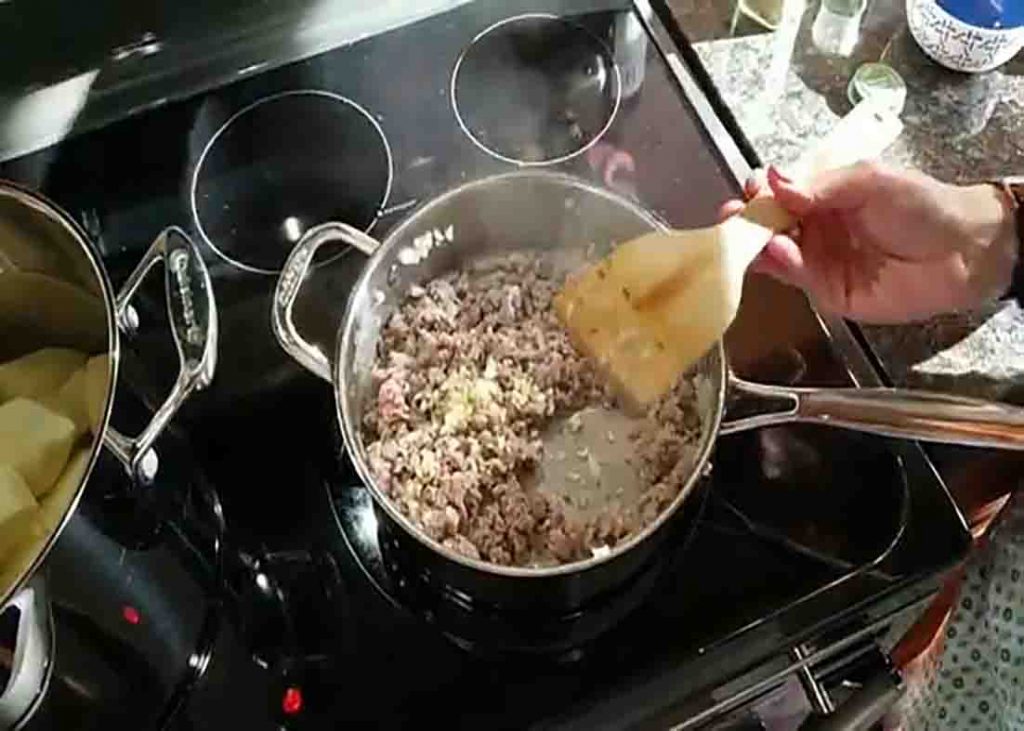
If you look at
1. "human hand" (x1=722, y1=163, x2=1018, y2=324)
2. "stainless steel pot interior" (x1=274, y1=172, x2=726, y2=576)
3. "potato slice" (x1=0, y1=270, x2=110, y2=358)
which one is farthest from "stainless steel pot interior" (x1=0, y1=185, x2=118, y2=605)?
"human hand" (x1=722, y1=163, x2=1018, y2=324)

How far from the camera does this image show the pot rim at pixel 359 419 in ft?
2.51

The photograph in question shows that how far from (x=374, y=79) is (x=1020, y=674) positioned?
550 millimetres

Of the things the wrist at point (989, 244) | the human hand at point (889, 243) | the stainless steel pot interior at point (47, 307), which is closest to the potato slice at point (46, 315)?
the stainless steel pot interior at point (47, 307)

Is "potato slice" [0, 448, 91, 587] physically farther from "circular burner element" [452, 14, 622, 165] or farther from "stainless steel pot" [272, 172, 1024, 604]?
"circular burner element" [452, 14, 622, 165]

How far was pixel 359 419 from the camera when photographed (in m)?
0.86

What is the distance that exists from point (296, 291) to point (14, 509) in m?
0.20

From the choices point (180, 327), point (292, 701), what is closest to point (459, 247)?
point (180, 327)

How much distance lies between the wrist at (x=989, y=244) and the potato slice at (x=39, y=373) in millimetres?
507

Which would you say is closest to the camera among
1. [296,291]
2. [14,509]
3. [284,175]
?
[14,509]

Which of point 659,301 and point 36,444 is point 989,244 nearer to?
point 659,301

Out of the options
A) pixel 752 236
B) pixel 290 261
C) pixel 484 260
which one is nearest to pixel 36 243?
pixel 290 261

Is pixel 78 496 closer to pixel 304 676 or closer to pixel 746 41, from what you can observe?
pixel 304 676

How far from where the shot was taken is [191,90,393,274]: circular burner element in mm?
952

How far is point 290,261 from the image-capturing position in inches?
33.1
